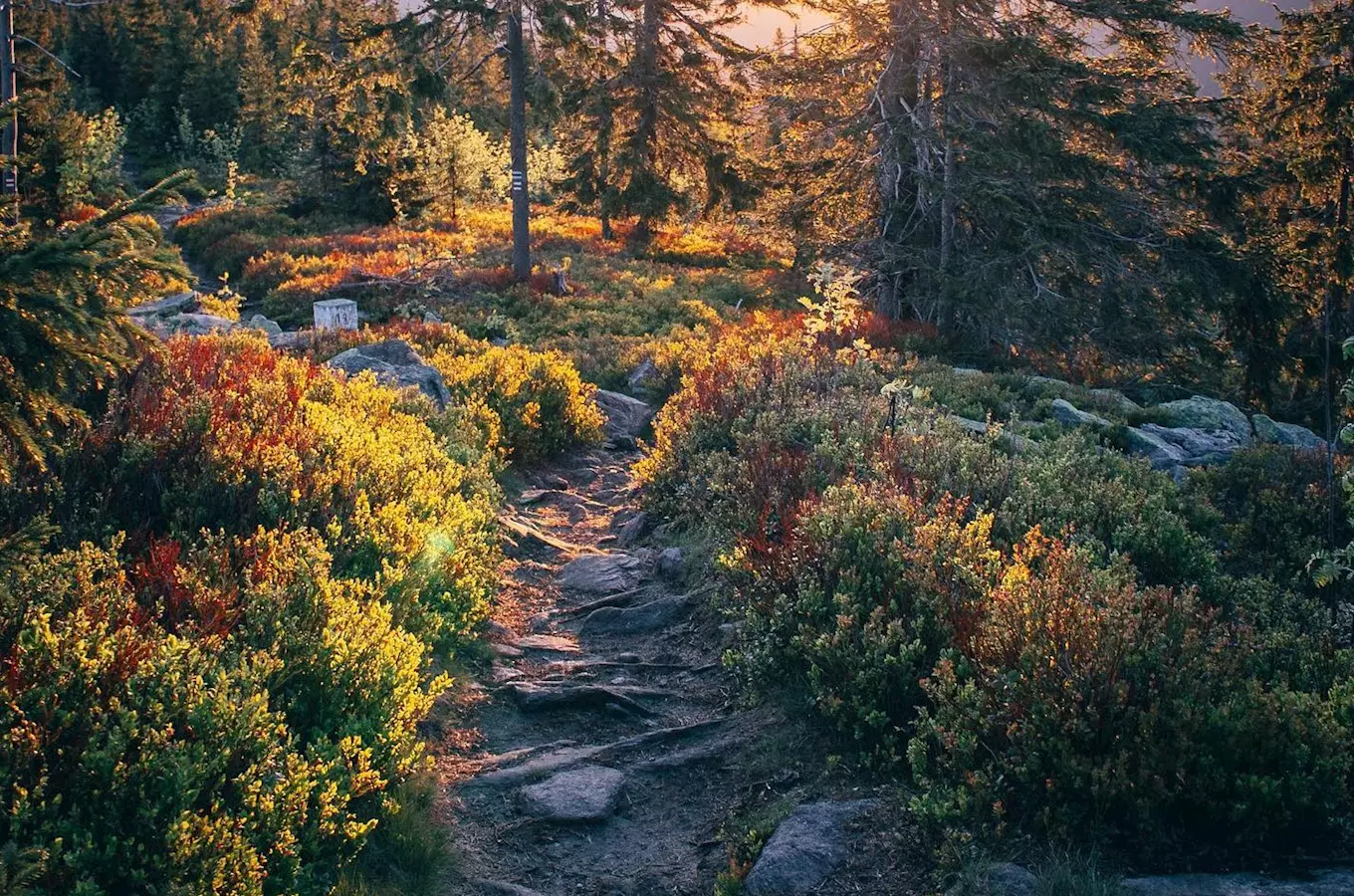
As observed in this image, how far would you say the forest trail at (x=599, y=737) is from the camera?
486cm

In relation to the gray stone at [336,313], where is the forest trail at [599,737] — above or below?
below

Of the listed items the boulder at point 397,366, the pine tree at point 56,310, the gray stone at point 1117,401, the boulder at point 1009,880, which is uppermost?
the pine tree at point 56,310

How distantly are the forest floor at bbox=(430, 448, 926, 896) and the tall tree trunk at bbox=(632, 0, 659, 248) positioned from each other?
27590 millimetres

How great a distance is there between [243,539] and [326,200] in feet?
113

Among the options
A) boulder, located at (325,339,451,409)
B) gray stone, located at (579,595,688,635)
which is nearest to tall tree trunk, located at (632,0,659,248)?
boulder, located at (325,339,451,409)

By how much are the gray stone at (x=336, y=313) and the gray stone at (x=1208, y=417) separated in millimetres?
15247

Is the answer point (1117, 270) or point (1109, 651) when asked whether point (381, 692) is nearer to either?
point (1109, 651)

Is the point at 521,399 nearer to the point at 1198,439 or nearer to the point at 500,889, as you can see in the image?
the point at 500,889

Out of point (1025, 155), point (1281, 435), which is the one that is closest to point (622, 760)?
point (1281, 435)

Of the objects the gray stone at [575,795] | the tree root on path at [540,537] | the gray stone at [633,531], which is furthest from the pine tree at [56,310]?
the gray stone at [633,531]

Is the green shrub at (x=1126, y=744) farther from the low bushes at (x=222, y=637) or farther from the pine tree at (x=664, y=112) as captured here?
the pine tree at (x=664, y=112)

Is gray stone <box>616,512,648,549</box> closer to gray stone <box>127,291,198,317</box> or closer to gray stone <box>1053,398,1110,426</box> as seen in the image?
gray stone <box>1053,398,1110,426</box>

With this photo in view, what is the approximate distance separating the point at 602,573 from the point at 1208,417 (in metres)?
10.1

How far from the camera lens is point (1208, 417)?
1428 cm
